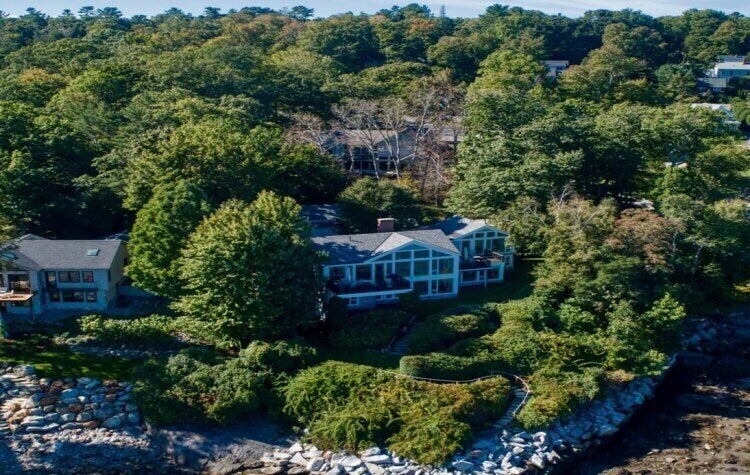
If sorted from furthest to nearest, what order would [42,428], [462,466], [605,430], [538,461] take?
[605,430] → [42,428] → [538,461] → [462,466]

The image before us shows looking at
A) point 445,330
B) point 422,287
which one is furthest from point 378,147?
point 445,330

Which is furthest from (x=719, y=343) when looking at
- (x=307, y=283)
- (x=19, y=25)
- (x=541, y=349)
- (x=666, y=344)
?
(x=19, y=25)

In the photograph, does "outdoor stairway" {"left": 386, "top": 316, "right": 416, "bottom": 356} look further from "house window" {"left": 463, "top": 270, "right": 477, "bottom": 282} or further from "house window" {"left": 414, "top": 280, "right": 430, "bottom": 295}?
"house window" {"left": 463, "top": 270, "right": 477, "bottom": 282}

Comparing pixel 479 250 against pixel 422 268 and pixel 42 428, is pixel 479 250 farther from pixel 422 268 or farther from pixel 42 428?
pixel 42 428

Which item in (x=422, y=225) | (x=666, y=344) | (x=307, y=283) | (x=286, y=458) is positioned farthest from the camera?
(x=422, y=225)

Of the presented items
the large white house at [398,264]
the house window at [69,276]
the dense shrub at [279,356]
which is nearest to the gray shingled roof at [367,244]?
the large white house at [398,264]

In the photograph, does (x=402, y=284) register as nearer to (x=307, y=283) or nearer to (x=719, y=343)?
(x=307, y=283)
